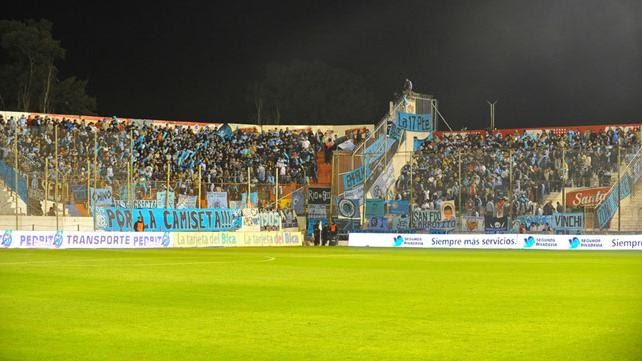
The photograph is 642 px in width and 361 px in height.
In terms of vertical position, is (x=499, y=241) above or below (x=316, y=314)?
above

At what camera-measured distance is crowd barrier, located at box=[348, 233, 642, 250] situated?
131ft

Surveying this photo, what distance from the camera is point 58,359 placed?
917 cm

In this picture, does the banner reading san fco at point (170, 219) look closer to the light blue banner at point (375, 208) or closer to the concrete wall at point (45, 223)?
the concrete wall at point (45, 223)

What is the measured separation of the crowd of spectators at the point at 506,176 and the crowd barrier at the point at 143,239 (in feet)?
21.9

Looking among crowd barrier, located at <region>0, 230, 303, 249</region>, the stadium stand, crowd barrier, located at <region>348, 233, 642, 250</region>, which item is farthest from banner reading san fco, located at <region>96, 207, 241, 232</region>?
crowd barrier, located at <region>348, 233, 642, 250</region>

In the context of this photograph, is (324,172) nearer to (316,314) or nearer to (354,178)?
(354,178)

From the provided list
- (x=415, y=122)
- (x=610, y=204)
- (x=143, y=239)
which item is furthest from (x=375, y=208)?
(x=143, y=239)

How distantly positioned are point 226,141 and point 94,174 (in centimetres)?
1905

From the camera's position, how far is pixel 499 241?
42.3m

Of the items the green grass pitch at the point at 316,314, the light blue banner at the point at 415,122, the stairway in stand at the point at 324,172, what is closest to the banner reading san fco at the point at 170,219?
the stairway in stand at the point at 324,172

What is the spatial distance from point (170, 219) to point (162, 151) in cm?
1111

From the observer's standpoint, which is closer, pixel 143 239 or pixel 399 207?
pixel 143 239

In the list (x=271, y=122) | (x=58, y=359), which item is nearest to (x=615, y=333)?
(x=58, y=359)

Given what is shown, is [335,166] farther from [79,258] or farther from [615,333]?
[615,333]
